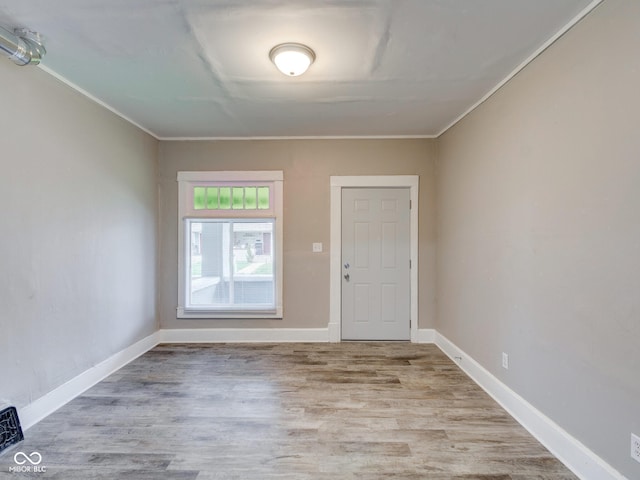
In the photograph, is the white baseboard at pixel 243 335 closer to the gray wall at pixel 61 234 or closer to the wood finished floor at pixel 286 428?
the gray wall at pixel 61 234

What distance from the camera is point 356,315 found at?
4.00 m

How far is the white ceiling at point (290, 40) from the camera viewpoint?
1.70m

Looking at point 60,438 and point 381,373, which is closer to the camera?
point 60,438

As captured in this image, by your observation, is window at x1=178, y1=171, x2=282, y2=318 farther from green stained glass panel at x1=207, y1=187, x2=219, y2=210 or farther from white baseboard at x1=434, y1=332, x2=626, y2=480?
white baseboard at x1=434, y1=332, x2=626, y2=480

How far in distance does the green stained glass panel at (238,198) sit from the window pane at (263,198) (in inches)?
8.7

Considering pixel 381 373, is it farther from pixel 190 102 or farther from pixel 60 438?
pixel 190 102

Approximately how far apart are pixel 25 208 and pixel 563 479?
3777 mm

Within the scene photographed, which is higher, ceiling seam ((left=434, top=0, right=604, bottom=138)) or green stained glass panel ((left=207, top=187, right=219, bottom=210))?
ceiling seam ((left=434, top=0, right=604, bottom=138))

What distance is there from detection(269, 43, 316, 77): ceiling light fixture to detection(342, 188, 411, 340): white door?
1.97 metres

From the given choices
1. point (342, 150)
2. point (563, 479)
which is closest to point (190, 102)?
point (342, 150)

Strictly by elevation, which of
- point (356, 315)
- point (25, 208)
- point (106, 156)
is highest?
point (106, 156)

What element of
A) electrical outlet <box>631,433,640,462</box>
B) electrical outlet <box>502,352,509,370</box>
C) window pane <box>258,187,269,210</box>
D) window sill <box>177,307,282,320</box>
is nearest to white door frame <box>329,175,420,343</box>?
window sill <box>177,307,282,320</box>

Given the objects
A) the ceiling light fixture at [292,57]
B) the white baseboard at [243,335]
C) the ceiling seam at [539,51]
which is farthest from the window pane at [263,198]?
the ceiling seam at [539,51]

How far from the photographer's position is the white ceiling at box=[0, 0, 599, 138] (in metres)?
1.70
